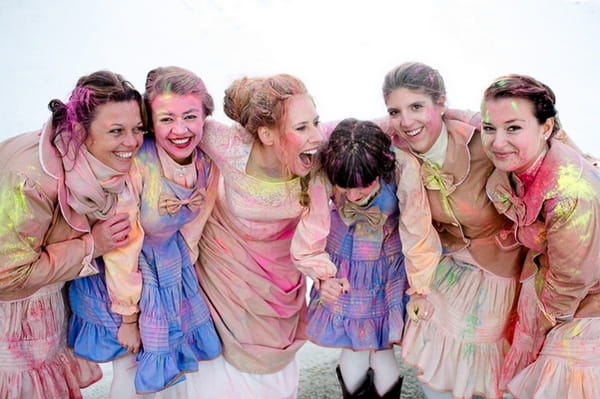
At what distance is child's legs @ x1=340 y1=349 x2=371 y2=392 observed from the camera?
232cm

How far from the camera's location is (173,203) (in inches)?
81.6

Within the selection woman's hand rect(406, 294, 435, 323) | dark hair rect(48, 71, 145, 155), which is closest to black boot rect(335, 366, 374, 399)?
woman's hand rect(406, 294, 435, 323)

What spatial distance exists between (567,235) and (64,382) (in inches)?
65.7

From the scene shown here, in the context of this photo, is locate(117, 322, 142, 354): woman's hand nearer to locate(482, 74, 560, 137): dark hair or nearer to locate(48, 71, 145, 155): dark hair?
locate(48, 71, 145, 155): dark hair

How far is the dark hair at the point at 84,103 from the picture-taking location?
6.16 ft

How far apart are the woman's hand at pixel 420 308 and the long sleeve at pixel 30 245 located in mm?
1102

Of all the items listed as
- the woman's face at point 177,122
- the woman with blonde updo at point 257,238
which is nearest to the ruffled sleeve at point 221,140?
the woman with blonde updo at point 257,238

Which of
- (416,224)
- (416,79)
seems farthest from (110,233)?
(416,79)

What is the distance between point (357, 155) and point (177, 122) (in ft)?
1.94

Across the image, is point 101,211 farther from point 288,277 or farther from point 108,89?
point 288,277

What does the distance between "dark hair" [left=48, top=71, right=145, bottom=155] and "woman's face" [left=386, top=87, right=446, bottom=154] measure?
2.87 ft

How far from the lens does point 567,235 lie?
5.75ft

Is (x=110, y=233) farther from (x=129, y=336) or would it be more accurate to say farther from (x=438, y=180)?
(x=438, y=180)

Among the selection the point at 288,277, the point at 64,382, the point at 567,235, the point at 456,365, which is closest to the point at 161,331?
the point at 64,382
